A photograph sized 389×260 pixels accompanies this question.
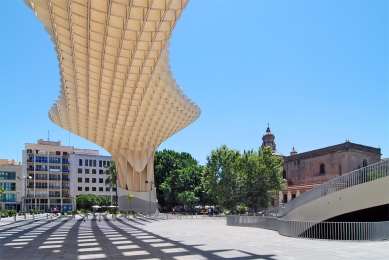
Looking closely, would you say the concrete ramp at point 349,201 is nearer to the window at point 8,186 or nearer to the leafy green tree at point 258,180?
the leafy green tree at point 258,180

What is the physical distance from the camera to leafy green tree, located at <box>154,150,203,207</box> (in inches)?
2162

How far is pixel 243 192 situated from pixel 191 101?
1019cm

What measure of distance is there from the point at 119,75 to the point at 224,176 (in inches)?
755

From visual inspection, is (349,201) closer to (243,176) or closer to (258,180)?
(258,180)

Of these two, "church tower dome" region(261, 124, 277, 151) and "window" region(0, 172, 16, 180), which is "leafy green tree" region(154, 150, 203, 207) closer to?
"church tower dome" region(261, 124, 277, 151)

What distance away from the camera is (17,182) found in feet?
237

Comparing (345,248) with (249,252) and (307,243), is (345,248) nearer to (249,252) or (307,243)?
(307,243)

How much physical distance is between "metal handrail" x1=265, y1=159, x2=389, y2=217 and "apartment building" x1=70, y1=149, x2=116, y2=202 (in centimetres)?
6444

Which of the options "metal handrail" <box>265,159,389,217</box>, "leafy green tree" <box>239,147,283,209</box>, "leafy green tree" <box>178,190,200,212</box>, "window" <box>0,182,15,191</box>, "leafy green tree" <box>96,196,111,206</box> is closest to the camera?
"metal handrail" <box>265,159,389,217</box>

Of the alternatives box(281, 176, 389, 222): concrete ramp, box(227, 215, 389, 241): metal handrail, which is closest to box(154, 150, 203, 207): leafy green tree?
Result: box(281, 176, 389, 222): concrete ramp

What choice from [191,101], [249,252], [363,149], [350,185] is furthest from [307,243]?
[363,149]

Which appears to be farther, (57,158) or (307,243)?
(57,158)

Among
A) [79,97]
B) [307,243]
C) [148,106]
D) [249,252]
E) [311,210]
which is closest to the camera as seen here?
[249,252]

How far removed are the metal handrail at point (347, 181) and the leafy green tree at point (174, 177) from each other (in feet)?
106
